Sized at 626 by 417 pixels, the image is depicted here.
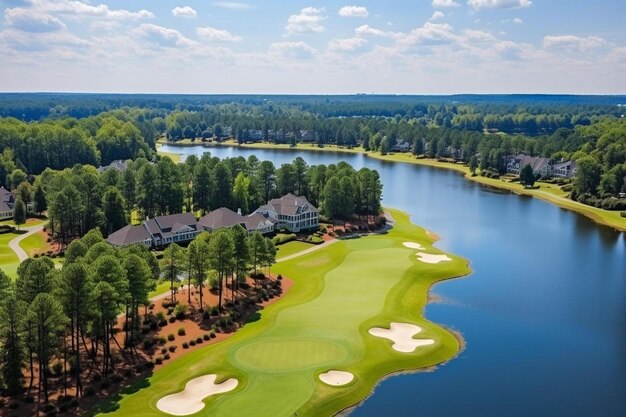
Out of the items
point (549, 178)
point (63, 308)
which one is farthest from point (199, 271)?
point (549, 178)

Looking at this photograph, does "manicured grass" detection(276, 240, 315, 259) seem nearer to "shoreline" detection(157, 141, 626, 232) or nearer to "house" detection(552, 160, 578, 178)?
"shoreline" detection(157, 141, 626, 232)

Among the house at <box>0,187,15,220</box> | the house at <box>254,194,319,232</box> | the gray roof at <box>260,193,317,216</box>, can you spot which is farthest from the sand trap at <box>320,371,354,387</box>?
the house at <box>0,187,15,220</box>

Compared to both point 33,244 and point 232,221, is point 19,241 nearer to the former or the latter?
point 33,244

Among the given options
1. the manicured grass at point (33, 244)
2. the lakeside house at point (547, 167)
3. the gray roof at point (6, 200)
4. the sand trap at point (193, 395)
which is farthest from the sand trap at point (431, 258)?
the lakeside house at point (547, 167)

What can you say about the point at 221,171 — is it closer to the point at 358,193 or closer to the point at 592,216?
the point at 358,193

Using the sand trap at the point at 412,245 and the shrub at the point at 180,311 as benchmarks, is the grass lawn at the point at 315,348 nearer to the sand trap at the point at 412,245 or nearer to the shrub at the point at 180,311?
the shrub at the point at 180,311

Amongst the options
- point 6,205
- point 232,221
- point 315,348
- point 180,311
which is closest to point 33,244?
point 6,205
